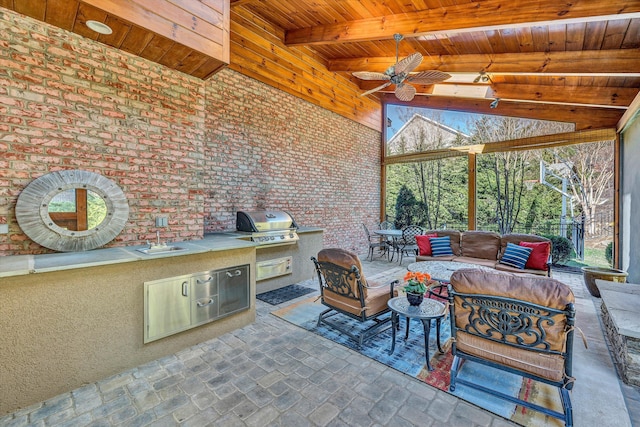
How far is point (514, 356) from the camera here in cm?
192

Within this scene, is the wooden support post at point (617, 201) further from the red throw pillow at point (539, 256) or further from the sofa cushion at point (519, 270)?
the sofa cushion at point (519, 270)

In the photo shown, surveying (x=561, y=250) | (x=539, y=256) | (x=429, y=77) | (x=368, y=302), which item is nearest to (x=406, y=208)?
(x=561, y=250)

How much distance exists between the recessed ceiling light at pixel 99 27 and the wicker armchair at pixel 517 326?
3682 millimetres

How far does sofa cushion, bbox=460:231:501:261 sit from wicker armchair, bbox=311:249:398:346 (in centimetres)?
294

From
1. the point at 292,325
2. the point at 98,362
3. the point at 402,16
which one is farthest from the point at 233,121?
the point at 98,362

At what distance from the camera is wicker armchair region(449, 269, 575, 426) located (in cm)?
176

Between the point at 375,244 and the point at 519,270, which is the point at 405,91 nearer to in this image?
the point at 519,270

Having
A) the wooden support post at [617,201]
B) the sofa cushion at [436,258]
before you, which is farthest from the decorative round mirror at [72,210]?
the wooden support post at [617,201]

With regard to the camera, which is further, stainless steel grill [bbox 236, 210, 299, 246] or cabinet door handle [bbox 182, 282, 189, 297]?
stainless steel grill [bbox 236, 210, 299, 246]

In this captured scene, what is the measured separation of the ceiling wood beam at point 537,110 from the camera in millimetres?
5172

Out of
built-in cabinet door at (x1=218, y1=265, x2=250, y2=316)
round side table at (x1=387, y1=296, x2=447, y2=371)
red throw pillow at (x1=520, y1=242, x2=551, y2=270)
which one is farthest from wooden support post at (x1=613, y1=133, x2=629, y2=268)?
built-in cabinet door at (x1=218, y1=265, x2=250, y2=316)

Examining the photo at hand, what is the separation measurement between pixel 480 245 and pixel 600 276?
164 centimetres

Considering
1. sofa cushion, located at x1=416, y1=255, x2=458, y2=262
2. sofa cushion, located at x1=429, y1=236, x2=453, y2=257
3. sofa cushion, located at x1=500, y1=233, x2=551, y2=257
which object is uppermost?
sofa cushion, located at x1=500, y1=233, x2=551, y2=257

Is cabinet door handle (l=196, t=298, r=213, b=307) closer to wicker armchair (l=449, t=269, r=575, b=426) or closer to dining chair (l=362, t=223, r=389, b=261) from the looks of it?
wicker armchair (l=449, t=269, r=575, b=426)
